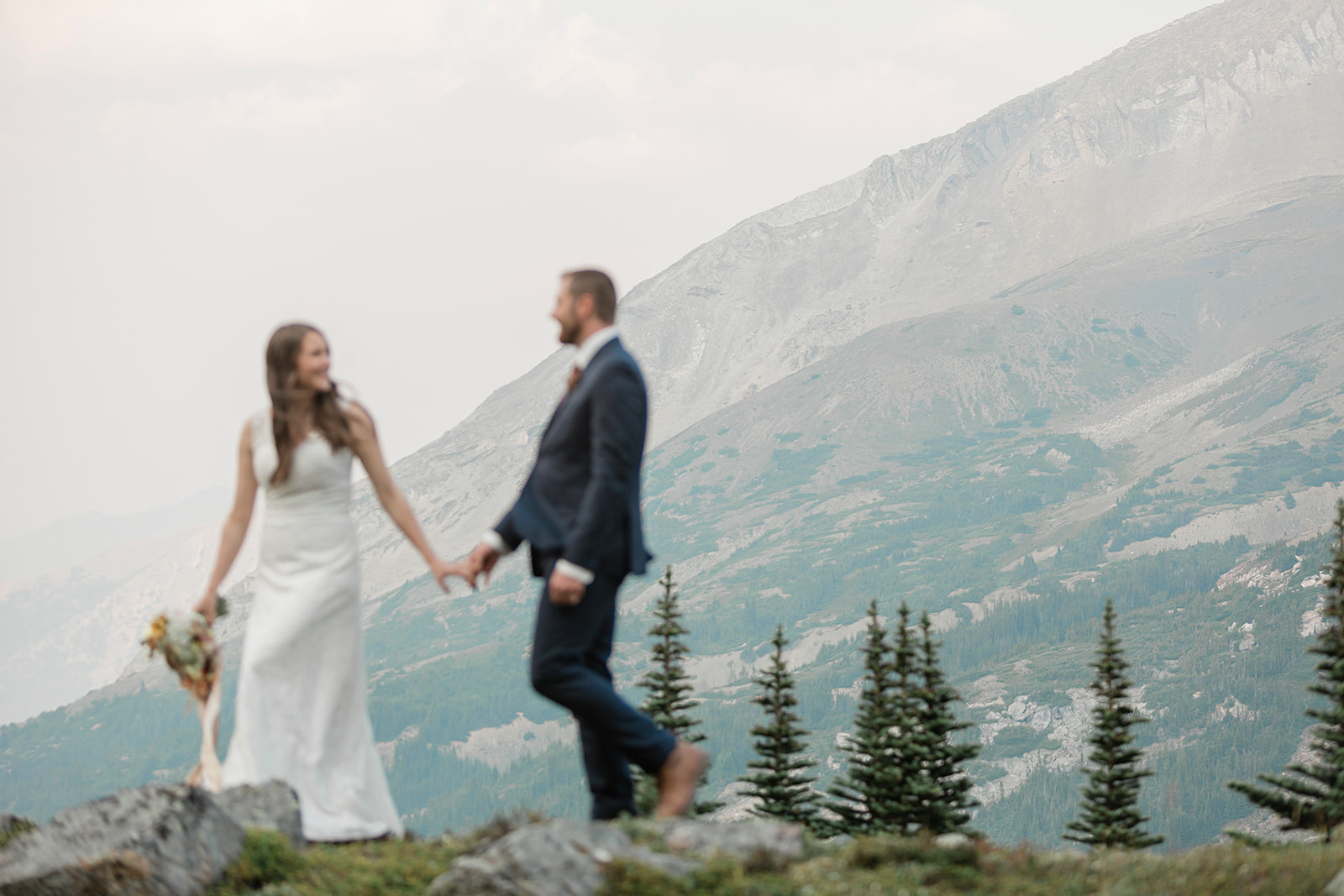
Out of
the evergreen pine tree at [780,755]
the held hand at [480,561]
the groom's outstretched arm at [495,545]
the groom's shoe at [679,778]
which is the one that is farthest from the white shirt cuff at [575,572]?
the evergreen pine tree at [780,755]

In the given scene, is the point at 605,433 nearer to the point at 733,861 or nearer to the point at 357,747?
the point at 733,861

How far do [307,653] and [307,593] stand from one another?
17.7 inches

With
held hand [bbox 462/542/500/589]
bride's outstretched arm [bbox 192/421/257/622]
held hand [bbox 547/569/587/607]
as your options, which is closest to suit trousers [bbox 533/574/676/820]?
held hand [bbox 547/569/587/607]

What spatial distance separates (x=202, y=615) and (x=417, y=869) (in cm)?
327

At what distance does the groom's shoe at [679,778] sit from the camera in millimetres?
7328

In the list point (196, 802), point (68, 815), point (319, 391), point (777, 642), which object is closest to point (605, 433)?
point (319, 391)

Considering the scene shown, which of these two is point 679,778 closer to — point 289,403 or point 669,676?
point 289,403

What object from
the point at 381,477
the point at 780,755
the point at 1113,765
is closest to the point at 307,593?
the point at 381,477

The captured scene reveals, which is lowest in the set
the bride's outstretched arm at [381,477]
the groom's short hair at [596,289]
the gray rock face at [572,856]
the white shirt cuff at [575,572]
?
the gray rock face at [572,856]

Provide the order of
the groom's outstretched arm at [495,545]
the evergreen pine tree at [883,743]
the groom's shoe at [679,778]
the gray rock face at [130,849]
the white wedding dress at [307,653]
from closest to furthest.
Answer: the gray rock face at [130,849], the groom's shoe at [679,778], the groom's outstretched arm at [495,545], the white wedding dress at [307,653], the evergreen pine tree at [883,743]

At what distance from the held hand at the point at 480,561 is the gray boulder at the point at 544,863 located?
180 cm

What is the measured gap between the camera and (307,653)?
8203 millimetres

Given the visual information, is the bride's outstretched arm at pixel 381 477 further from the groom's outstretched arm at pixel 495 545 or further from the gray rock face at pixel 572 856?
the gray rock face at pixel 572 856

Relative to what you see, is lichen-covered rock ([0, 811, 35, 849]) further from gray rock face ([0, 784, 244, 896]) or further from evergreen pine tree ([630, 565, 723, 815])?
evergreen pine tree ([630, 565, 723, 815])
